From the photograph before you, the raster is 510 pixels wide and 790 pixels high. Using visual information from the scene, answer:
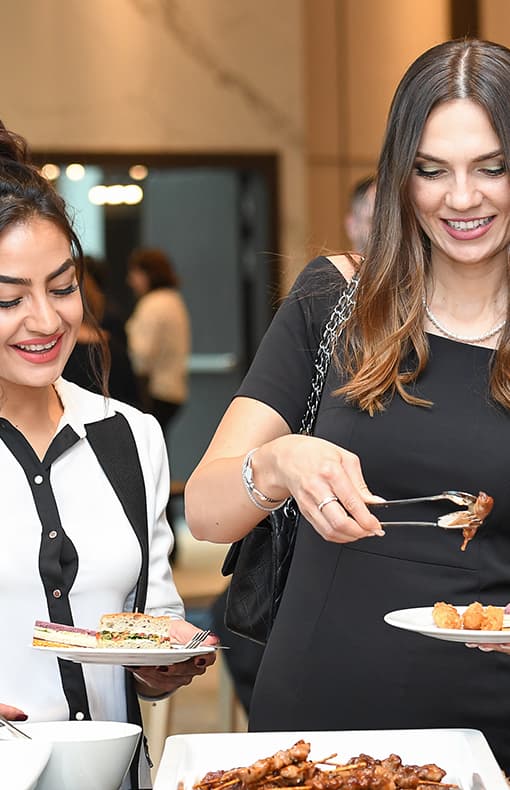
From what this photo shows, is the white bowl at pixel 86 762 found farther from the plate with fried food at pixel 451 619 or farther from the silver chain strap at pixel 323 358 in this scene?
the silver chain strap at pixel 323 358

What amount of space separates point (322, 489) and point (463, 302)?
1.81 feet

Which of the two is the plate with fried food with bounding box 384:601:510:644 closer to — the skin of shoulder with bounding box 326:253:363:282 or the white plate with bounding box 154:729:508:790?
the white plate with bounding box 154:729:508:790

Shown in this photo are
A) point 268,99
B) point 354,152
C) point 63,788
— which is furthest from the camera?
point 354,152

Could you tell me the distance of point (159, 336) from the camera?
7523mm

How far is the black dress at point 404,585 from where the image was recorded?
173 centimetres

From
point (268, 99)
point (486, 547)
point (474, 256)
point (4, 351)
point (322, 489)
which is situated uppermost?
point (268, 99)

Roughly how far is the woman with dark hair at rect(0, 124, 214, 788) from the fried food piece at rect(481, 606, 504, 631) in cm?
39

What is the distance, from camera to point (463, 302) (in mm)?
1915

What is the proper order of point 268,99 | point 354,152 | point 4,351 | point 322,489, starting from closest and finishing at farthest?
point 322,489, point 4,351, point 268,99, point 354,152

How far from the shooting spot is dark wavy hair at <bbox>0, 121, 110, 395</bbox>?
192 centimetres

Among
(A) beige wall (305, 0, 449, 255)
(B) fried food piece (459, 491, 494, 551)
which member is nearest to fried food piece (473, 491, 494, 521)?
(B) fried food piece (459, 491, 494, 551)

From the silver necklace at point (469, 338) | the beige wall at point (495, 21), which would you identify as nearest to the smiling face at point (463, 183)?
the silver necklace at point (469, 338)

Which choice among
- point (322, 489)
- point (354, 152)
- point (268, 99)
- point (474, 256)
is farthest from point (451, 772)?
point (354, 152)

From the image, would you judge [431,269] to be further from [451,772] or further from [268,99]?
[268,99]
